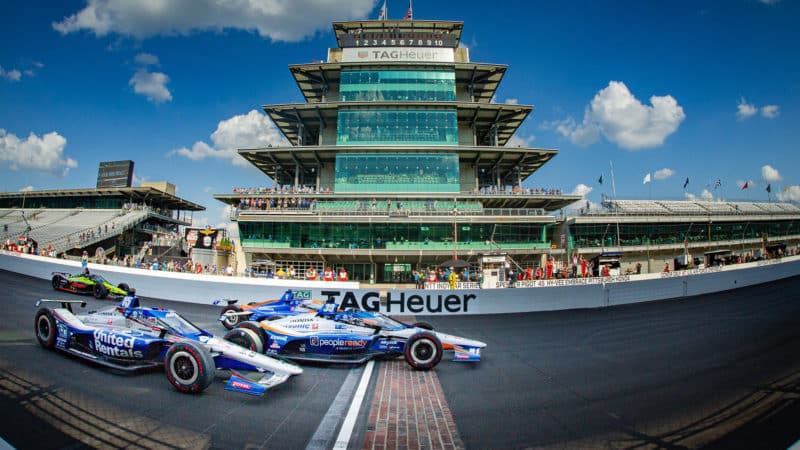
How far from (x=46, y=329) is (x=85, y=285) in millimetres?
11351

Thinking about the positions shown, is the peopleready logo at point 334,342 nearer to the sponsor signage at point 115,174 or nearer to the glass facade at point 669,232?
the glass facade at point 669,232

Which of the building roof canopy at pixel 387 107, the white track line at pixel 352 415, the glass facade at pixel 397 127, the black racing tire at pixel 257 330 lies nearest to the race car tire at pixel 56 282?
the black racing tire at pixel 257 330

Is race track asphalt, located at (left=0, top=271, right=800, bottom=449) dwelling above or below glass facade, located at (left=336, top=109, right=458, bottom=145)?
below

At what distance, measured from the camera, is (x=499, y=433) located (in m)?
4.60

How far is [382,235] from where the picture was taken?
3312 centimetres

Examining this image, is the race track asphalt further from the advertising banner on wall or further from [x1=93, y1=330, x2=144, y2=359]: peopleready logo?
the advertising banner on wall

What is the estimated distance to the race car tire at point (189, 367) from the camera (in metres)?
5.64

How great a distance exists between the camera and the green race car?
15.9 metres

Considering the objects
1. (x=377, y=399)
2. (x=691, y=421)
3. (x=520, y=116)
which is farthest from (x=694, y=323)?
(x=520, y=116)

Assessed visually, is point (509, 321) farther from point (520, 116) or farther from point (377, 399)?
point (520, 116)

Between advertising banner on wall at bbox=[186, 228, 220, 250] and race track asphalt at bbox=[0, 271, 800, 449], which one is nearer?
race track asphalt at bbox=[0, 271, 800, 449]

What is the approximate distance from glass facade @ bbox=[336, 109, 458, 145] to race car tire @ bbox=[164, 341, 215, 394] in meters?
32.6

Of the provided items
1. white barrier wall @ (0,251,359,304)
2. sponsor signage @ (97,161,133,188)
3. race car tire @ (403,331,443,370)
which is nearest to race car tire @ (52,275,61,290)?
white barrier wall @ (0,251,359,304)

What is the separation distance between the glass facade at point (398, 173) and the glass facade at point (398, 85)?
6739 millimetres
